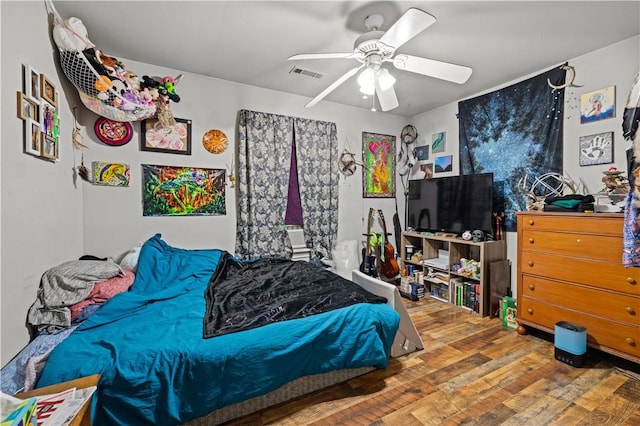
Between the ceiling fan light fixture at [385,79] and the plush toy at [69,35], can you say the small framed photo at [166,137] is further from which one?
the ceiling fan light fixture at [385,79]

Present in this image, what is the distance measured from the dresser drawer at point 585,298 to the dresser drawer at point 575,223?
448 millimetres

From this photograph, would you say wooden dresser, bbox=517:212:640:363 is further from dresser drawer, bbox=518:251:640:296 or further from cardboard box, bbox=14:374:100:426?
cardboard box, bbox=14:374:100:426

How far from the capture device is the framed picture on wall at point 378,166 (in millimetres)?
4219

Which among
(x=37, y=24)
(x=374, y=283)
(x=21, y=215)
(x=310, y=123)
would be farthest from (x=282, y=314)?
(x=310, y=123)

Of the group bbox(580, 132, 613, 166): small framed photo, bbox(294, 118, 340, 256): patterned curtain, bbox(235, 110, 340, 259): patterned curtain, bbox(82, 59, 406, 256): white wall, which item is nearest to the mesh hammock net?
bbox(82, 59, 406, 256): white wall

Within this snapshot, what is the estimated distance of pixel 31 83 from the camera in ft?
5.32

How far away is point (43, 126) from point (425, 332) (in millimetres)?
3333

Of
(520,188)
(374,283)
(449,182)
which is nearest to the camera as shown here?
(374,283)

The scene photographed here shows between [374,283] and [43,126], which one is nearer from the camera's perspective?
[43,126]

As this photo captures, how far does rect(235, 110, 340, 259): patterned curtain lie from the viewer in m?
3.33

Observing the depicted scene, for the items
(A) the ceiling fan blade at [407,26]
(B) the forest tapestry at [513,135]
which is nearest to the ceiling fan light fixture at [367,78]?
(A) the ceiling fan blade at [407,26]

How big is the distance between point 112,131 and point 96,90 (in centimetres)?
65

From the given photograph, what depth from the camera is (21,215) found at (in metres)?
1.53

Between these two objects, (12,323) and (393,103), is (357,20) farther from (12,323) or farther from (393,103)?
(12,323)
